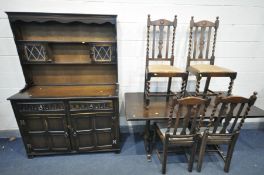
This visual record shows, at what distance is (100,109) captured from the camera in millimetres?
1945

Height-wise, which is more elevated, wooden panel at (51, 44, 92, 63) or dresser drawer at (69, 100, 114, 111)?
wooden panel at (51, 44, 92, 63)

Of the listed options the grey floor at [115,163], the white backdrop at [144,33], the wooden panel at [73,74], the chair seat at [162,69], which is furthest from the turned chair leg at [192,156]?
the wooden panel at [73,74]

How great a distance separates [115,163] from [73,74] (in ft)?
4.29

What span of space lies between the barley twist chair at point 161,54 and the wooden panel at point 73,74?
1.76ft

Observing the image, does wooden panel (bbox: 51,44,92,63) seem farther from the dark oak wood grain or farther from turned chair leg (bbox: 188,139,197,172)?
turned chair leg (bbox: 188,139,197,172)

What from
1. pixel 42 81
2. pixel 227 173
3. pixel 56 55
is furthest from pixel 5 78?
pixel 227 173

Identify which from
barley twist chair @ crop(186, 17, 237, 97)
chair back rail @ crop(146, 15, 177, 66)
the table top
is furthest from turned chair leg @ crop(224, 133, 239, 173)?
chair back rail @ crop(146, 15, 177, 66)

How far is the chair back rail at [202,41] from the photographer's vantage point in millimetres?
2131

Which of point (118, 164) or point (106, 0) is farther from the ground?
point (106, 0)

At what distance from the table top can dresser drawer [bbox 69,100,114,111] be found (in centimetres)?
23

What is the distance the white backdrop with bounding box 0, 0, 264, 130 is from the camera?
2078mm

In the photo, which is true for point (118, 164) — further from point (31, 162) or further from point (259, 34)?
point (259, 34)

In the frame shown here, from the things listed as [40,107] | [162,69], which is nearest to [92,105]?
[40,107]

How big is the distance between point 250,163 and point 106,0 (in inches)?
109
